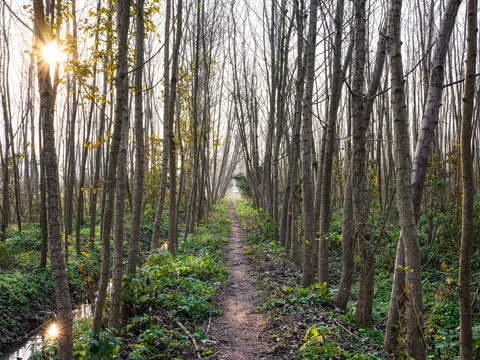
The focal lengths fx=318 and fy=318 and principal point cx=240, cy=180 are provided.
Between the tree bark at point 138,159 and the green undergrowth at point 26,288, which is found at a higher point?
the tree bark at point 138,159

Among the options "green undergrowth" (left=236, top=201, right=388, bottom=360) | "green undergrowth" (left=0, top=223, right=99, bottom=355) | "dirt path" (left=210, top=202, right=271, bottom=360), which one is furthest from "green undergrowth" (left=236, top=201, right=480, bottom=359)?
"green undergrowth" (left=0, top=223, right=99, bottom=355)

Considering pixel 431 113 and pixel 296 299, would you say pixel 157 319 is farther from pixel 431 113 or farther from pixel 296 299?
pixel 431 113

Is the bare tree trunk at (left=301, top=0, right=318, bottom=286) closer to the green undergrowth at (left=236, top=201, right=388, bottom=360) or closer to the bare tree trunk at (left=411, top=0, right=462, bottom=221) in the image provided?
Result: the green undergrowth at (left=236, top=201, right=388, bottom=360)

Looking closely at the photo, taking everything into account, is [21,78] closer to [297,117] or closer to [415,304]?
[297,117]

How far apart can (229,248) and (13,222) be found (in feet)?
30.3

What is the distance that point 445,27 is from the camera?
278 cm

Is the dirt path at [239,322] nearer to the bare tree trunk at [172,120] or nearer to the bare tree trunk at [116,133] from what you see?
the bare tree trunk at [116,133]

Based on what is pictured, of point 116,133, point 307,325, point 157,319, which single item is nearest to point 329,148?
point 307,325

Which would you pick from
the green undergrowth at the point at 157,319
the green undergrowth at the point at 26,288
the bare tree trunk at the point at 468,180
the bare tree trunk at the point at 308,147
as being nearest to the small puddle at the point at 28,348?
the green undergrowth at the point at 26,288

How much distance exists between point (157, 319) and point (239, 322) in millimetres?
1155

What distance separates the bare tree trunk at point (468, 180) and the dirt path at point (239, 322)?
2.13 metres

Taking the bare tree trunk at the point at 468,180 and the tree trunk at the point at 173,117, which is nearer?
the bare tree trunk at the point at 468,180

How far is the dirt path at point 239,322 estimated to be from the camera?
12.0ft

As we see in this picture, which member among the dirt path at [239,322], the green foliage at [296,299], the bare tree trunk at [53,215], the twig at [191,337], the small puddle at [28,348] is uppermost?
the bare tree trunk at [53,215]
